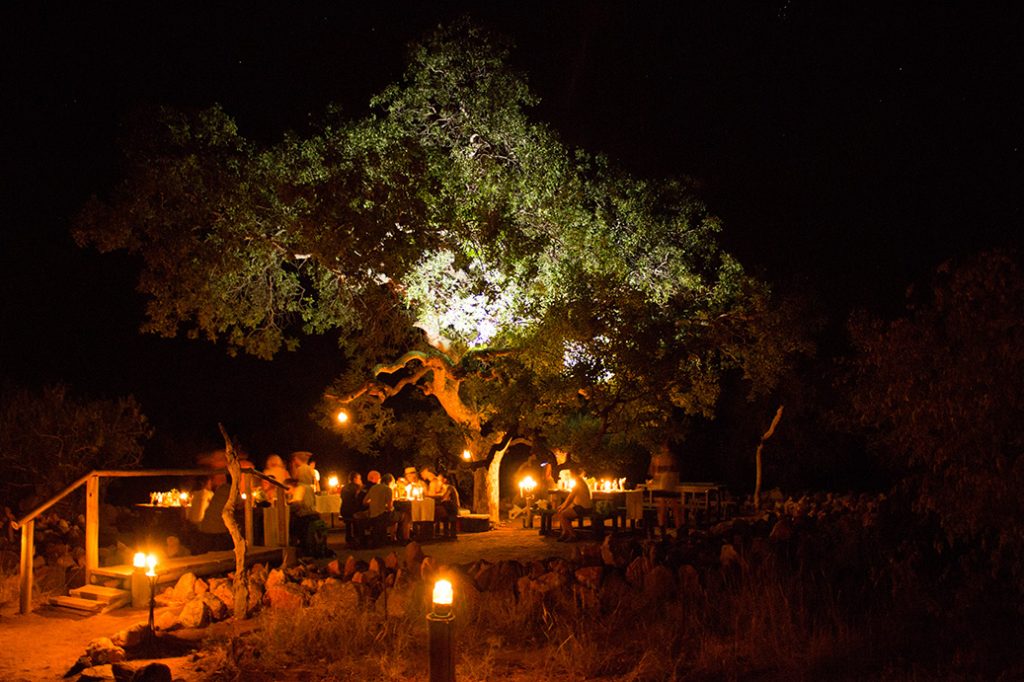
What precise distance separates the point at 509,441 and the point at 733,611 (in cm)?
919

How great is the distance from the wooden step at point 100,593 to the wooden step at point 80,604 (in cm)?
5

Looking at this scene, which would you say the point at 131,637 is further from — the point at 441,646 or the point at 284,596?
the point at 441,646

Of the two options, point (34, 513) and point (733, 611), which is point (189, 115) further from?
point (733, 611)

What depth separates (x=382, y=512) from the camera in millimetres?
14414

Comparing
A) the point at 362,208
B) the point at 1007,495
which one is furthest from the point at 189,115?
the point at 1007,495

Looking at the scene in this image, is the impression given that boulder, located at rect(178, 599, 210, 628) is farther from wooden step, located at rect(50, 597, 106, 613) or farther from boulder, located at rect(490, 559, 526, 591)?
boulder, located at rect(490, 559, 526, 591)

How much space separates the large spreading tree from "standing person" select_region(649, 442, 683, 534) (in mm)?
1287

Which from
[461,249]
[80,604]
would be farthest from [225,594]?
[461,249]

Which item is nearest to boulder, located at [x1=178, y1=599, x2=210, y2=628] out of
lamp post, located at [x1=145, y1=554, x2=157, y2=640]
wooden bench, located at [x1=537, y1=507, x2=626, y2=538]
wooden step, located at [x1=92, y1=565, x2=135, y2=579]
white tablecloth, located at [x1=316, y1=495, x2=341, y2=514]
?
lamp post, located at [x1=145, y1=554, x2=157, y2=640]

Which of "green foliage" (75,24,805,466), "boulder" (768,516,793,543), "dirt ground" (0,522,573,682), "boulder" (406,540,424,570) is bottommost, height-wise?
"dirt ground" (0,522,573,682)

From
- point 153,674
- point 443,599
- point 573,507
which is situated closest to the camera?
point 443,599

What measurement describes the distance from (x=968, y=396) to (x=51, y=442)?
13679 millimetres

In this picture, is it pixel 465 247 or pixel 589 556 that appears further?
pixel 465 247

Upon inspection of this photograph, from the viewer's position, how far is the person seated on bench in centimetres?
1488
